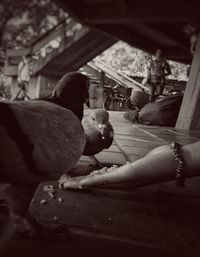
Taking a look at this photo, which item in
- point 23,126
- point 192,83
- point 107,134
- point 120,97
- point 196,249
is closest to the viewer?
point 23,126

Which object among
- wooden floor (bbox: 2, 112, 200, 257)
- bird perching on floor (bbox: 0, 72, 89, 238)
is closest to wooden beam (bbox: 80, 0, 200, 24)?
wooden floor (bbox: 2, 112, 200, 257)

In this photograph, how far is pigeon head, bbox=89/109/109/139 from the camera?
9.02ft

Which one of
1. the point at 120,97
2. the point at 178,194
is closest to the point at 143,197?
the point at 178,194

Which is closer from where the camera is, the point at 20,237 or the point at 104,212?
the point at 20,237

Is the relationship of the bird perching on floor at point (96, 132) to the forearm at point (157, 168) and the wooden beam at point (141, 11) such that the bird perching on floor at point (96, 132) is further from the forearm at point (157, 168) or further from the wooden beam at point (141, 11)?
the wooden beam at point (141, 11)

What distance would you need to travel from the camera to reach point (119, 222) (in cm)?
165

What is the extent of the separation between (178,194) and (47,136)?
1.20 m

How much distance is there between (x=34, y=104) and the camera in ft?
4.73

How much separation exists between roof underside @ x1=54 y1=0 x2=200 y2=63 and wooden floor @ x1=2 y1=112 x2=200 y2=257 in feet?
21.2

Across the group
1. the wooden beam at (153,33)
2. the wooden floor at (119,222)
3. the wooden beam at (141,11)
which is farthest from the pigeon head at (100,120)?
the wooden beam at (153,33)

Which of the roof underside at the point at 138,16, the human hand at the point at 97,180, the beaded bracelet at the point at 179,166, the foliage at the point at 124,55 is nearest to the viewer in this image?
the beaded bracelet at the point at 179,166

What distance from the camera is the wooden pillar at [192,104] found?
26.1 ft

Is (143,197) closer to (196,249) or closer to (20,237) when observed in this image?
(196,249)

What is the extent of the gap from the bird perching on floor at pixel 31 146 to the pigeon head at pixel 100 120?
48.2 inches
